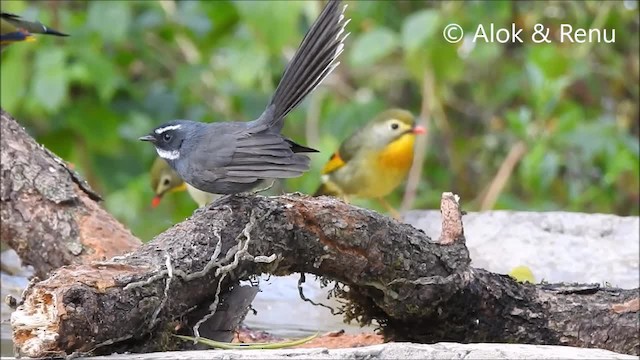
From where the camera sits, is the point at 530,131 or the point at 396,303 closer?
the point at 396,303

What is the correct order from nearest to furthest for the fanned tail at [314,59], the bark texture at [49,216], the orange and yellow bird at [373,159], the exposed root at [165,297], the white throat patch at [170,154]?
1. the exposed root at [165,297]
2. the fanned tail at [314,59]
3. the white throat patch at [170,154]
4. the bark texture at [49,216]
5. the orange and yellow bird at [373,159]

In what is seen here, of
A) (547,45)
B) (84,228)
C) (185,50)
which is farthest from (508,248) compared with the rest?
(185,50)

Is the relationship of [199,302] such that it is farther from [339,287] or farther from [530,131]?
[530,131]

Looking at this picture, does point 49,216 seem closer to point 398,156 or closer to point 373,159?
point 373,159

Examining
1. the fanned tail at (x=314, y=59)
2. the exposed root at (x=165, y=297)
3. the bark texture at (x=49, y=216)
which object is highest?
the fanned tail at (x=314, y=59)

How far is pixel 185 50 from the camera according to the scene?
23.1 feet

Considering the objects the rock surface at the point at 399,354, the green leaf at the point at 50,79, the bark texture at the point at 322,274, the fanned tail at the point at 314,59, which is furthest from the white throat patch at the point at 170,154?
the green leaf at the point at 50,79

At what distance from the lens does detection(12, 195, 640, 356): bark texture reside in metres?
2.25

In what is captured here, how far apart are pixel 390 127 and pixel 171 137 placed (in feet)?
9.44

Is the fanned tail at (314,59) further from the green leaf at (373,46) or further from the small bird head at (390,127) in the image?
the small bird head at (390,127)

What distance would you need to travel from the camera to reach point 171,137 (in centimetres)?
338

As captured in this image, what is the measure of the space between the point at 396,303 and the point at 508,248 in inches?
62.2

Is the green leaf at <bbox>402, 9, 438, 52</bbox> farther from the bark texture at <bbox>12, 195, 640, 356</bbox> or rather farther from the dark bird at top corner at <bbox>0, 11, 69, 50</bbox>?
the bark texture at <bbox>12, 195, 640, 356</bbox>

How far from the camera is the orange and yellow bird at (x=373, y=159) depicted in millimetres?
6043
